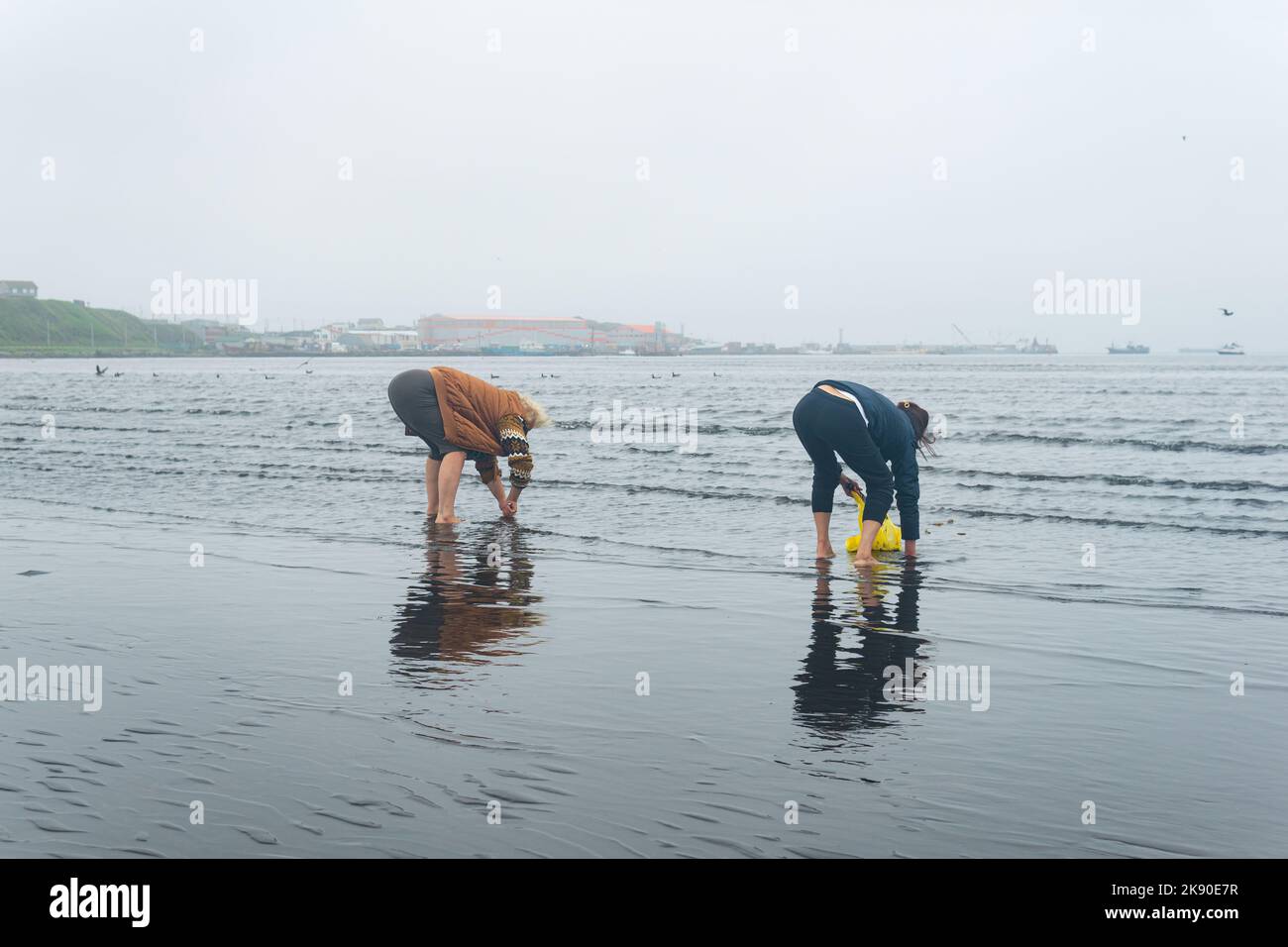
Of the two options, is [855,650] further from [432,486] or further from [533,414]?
[432,486]

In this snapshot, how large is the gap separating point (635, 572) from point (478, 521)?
4.04 meters

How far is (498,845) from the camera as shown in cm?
399

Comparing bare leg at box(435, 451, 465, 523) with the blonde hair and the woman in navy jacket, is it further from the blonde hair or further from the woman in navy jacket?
the woman in navy jacket

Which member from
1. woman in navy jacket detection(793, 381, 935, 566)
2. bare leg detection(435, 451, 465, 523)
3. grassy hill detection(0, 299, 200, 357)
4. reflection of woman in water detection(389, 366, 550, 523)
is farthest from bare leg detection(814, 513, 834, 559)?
grassy hill detection(0, 299, 200, 357)

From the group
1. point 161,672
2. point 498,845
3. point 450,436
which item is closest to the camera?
point 498,845

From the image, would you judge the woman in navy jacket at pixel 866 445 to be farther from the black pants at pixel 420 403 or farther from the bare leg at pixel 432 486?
the bare leg at pixel 432 486

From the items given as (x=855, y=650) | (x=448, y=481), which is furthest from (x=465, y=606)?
(x=448, y=481)

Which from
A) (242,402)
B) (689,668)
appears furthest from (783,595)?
(242,402)

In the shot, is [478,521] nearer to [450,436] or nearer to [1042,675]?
[450,436]

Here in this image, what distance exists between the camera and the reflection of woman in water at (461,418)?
1214cm

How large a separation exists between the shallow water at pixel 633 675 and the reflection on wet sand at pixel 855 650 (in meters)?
0.03

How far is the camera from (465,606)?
8.42 meters

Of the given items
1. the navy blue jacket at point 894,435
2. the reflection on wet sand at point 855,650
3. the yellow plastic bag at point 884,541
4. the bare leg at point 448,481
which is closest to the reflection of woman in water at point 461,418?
the bare leg at point 448,481
